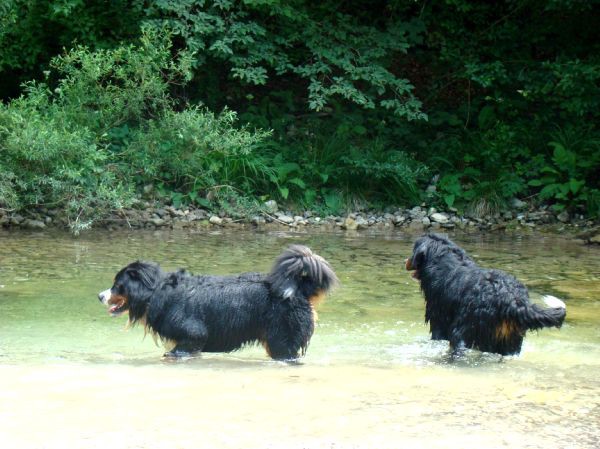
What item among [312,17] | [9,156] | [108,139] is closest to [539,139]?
[312,17]

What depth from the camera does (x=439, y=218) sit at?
49.8 feet

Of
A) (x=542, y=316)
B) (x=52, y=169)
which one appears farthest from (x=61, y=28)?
(x=542, y=316)

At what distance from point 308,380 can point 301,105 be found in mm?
12069

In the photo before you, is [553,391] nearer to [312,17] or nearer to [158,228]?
[158,228]

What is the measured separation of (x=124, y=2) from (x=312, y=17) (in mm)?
3535

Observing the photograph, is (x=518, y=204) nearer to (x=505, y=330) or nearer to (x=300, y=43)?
(x=300, y=43)

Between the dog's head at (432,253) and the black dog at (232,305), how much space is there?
3.40 feet

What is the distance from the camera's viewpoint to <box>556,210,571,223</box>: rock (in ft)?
49.5

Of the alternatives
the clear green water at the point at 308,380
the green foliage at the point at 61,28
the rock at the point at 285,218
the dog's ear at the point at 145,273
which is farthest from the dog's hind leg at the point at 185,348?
the green foliage at the point at 61,28

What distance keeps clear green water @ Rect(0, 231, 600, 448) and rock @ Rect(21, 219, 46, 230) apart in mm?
2553

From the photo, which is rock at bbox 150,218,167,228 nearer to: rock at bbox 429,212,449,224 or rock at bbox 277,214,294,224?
rock at bbox 277,214,294,224

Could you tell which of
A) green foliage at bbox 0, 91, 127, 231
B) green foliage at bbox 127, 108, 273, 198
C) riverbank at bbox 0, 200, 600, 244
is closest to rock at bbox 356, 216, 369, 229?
riverbank at bbox 0, 200, 600, 244

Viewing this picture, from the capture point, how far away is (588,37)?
17.1m

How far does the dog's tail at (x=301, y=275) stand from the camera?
7.09 meters
